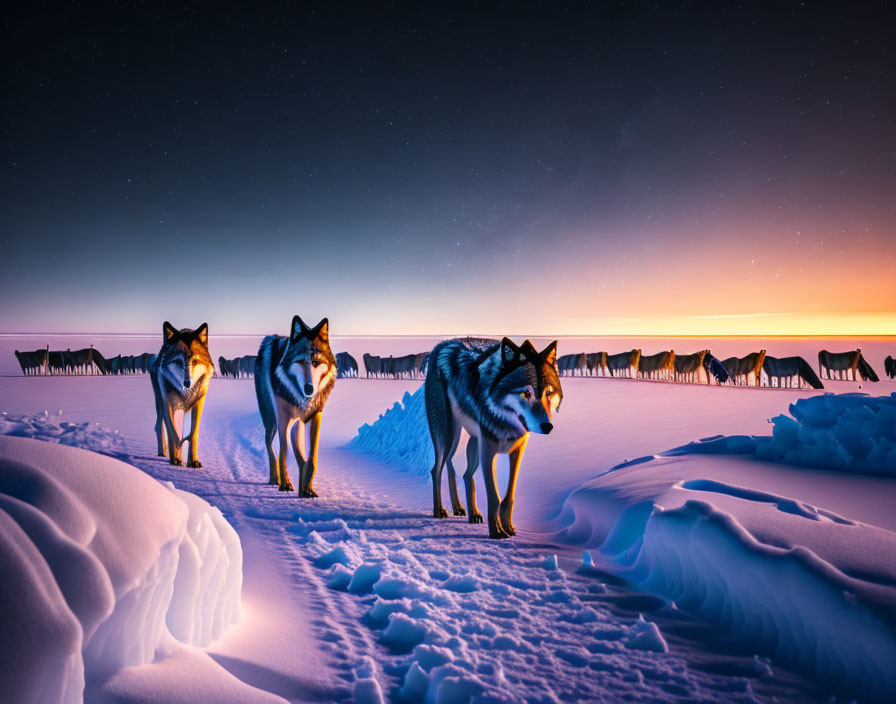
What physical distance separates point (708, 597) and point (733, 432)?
21.8 feet

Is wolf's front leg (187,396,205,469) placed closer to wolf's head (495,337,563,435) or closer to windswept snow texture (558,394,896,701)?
wolf's head (495,337,563,435)

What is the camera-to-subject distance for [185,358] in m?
7.17

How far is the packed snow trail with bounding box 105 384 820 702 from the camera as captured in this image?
2.15 m

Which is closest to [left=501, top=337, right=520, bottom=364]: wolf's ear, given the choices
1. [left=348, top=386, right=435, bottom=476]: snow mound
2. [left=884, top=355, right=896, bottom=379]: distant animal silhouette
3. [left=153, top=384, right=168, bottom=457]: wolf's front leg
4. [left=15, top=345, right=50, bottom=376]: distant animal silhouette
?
[left=348, top=386, right=435, bottom=476]: snow mound

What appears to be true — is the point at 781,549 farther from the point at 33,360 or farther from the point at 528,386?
the point at 33,360

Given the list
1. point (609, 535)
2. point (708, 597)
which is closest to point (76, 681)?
point (708, 597)

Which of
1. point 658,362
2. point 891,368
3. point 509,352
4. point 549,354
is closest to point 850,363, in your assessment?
point 891,368

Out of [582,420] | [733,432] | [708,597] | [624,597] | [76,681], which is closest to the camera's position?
[76,681]

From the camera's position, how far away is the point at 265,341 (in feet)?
23.5

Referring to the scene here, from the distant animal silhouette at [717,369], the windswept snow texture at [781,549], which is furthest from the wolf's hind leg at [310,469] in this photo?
the distant animal silhouette at [717,369]

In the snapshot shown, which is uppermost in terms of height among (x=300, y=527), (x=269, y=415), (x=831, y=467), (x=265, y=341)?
(x=265, y=341)

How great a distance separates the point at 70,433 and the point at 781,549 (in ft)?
38.5

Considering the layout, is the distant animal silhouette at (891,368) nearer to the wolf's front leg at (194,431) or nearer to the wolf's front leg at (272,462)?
the wolf's front leg at (272,462)

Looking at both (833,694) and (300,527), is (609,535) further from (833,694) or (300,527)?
(300,527)
